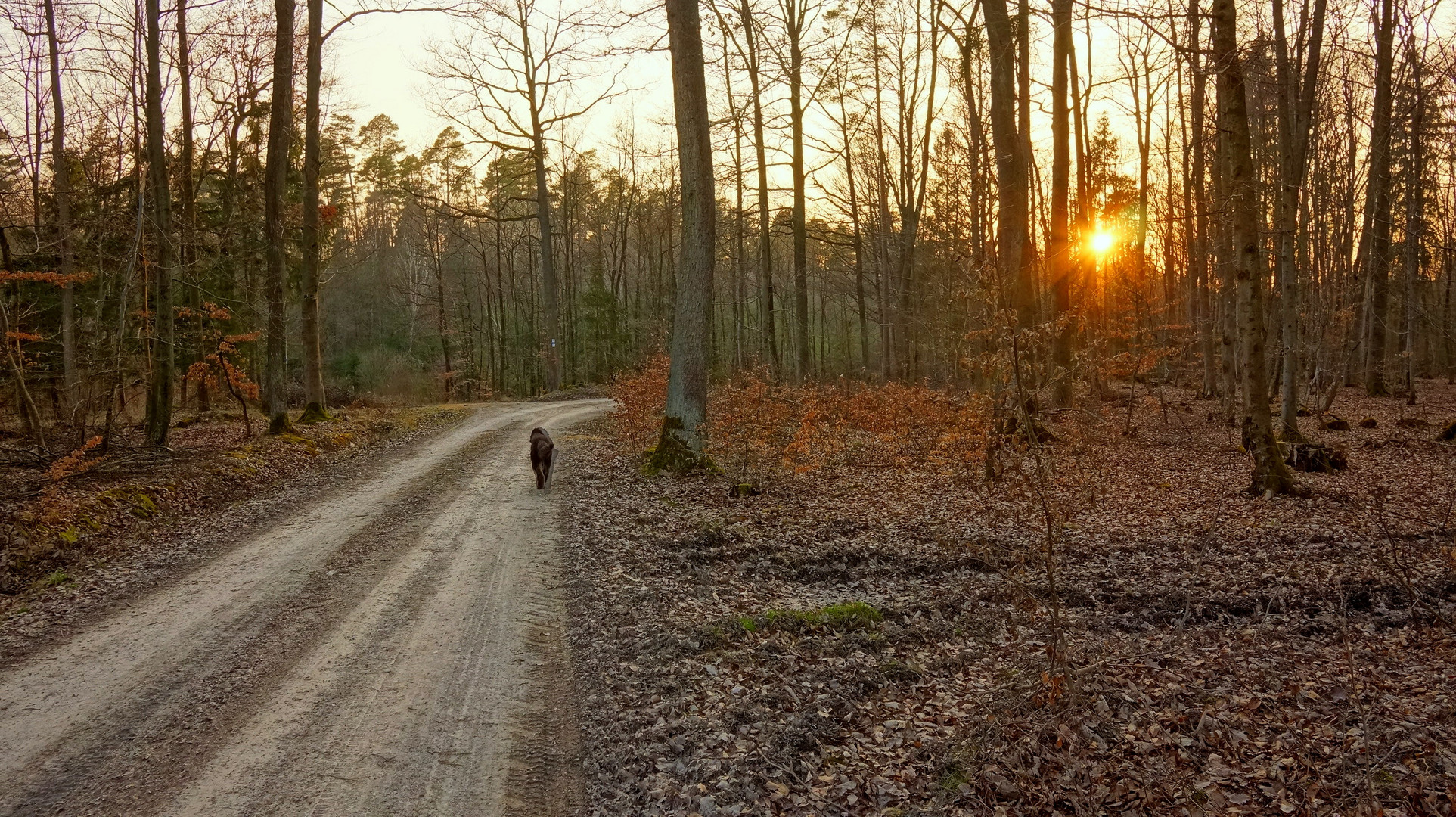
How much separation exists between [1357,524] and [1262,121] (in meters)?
17.1

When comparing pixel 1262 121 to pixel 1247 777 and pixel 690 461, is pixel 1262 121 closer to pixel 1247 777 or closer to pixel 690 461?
pixel 690 461

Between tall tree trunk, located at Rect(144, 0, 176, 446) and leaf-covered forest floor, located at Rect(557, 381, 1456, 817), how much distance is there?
8.11 meters

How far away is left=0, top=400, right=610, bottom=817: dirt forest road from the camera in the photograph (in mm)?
4105

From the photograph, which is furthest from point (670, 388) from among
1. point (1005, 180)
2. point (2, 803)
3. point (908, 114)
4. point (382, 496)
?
point (908, 114)

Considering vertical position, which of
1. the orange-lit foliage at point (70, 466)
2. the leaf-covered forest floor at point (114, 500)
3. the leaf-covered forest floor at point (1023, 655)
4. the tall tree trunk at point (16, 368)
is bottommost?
the leaf-covered forest floor at point (1023, 655)

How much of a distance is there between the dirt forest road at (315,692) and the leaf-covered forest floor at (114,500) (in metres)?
0.95

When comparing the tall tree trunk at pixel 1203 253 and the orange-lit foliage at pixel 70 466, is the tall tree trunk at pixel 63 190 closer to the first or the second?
the orange-lit foliage at pixel 70 466

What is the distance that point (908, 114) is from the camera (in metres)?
25.7

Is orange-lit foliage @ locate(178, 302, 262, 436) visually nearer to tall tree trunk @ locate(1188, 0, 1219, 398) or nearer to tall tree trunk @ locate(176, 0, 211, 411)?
tall tree trunk @ locate(176, 0, 211, 411)

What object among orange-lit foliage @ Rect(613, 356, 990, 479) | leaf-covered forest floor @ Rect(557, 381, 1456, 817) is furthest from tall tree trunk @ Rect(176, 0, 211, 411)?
leaf-covered forest floor @ Rect(557, 381, 1456, 817)

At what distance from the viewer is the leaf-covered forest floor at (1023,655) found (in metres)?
3.96

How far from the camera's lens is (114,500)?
9844 mm

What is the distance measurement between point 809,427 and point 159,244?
11.3 meters

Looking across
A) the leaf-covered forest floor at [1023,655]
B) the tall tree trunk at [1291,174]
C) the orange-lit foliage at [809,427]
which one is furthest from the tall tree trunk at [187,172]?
the tall tree trunk at [1291,174]
